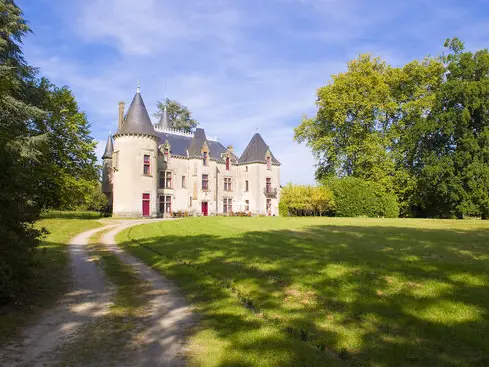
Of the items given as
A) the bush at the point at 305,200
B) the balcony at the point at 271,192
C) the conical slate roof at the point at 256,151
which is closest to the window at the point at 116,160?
the conical slate roof at the point at 256,151

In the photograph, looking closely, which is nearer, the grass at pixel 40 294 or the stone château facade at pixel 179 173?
the grass at pixel 40 294

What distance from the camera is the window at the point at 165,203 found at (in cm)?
4394

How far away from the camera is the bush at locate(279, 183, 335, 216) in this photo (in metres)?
35.9

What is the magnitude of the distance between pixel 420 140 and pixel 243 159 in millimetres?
21986

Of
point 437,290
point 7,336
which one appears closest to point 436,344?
point 437,290

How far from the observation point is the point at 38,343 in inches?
195

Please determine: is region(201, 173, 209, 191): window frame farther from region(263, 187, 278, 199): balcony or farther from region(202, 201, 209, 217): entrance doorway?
region(263, 187, 278, 199): balcony

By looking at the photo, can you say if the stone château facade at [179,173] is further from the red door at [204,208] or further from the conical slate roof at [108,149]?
the conical slate roof at [108,149]

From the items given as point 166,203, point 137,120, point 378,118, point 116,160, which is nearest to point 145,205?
point 166,203

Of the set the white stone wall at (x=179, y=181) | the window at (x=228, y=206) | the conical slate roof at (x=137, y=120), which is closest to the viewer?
the white stone wall at (x=179, y=181)

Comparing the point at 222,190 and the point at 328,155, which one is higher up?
the point at 328,155

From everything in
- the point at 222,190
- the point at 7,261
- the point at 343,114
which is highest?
the point at 343,114

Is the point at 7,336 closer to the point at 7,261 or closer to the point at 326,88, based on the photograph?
the point at 7,261

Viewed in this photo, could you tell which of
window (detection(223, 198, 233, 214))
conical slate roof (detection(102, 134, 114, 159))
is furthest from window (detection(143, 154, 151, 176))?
window (detection(223, 198, 233, 214))
